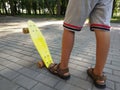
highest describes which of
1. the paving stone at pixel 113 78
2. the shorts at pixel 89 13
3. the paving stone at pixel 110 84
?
the shorts at pixel 89 13

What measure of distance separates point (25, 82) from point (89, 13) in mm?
967

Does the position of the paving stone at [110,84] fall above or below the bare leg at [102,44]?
below

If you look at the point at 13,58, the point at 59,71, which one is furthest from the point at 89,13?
the point at 13,58

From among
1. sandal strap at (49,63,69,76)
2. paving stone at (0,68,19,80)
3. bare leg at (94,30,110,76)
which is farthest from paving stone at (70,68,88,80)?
paving stone at (0,68,19,80)

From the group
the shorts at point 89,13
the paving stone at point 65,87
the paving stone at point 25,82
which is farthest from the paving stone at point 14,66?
the shorts at point 89,13

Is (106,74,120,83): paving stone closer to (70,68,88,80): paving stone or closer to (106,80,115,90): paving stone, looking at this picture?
(106,80,115,90): paving stone

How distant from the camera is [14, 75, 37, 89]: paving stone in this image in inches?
55.6

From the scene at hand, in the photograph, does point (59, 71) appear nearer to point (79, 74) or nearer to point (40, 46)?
point (79, 74)

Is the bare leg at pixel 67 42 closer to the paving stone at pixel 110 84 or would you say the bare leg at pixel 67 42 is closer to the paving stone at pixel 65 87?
the paving stone at pixel 65 87

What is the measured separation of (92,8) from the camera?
1280 millimetres

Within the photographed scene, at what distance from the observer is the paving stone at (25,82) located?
141 centimetres

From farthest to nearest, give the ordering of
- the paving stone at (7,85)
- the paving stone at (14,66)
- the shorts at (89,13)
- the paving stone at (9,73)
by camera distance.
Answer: the paving stone at (14,66), the paving stone at (9,73), the paving stone at (7,85), the shorts at (89,13)

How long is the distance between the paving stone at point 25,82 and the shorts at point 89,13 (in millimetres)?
695

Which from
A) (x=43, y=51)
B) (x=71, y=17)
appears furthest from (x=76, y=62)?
(x=71, y=17)
